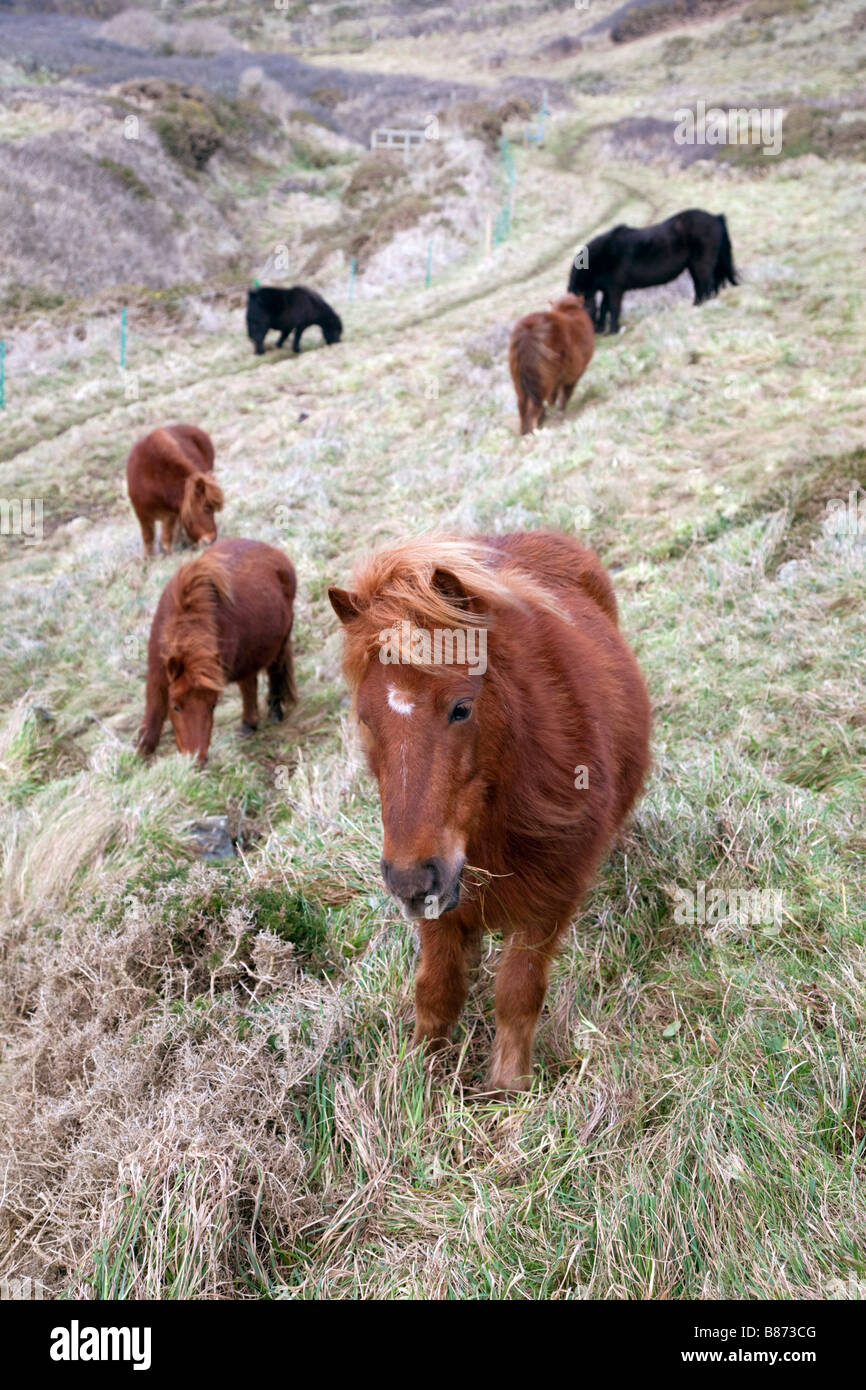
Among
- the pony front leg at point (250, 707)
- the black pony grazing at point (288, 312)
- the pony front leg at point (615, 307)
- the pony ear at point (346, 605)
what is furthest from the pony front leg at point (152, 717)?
the black pony grazing at point (288, 312)

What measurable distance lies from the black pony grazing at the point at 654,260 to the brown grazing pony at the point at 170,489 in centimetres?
818

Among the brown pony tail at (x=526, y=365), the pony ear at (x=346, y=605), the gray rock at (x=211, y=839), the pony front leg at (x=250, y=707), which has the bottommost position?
the pony front leg at (x=250, y=707)

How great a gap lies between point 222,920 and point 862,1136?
249cm

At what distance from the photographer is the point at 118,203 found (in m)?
24.8

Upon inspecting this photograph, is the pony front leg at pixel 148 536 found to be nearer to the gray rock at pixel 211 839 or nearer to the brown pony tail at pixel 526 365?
the brown pony tail at pixel 526 365

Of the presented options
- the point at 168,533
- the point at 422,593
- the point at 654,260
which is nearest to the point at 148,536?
the point at 168,533

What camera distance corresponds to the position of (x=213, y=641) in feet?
19.3

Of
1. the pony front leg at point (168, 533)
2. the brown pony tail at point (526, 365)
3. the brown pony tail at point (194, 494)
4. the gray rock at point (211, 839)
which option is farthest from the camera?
the brown pony tail at point (526, 365)

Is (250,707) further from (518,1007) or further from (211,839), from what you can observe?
(518,1007)

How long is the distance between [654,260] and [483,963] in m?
14.5

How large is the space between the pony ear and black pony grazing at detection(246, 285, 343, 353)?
59.6 feet

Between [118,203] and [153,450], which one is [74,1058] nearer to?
[153,450]

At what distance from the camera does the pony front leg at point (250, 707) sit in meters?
6.86
